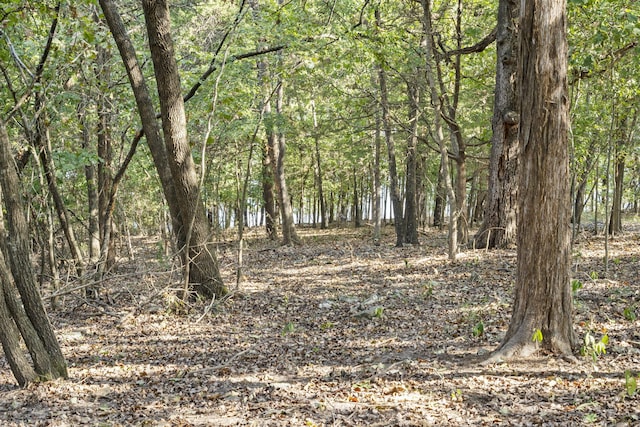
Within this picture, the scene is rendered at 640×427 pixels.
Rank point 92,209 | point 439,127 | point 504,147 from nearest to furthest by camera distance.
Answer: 1. point 439,127
2. point 92,209
3. point 504,147

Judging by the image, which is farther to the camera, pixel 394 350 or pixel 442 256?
pixel 442 256

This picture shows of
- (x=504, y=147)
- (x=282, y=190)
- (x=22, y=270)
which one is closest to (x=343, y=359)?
(x=22, y=270)

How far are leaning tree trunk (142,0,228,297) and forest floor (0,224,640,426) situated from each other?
23.1 inches

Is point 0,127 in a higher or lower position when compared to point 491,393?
higher

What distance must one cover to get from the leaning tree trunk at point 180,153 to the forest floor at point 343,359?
0.59 m

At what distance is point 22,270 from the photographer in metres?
5.34

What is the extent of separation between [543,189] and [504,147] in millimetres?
6524

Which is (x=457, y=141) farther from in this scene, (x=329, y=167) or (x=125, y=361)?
(x=329, y=167)

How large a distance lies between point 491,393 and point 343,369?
1.73 metres

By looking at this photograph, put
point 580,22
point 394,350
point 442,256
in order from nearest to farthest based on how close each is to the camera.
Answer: point 394,350 < point 580,22 < point 442,256

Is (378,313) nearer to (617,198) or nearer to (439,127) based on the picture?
(439,127)

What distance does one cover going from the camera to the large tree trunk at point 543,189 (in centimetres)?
480

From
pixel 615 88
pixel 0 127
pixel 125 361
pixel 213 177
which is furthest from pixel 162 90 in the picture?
pixel 213 177

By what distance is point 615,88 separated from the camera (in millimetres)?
9406
